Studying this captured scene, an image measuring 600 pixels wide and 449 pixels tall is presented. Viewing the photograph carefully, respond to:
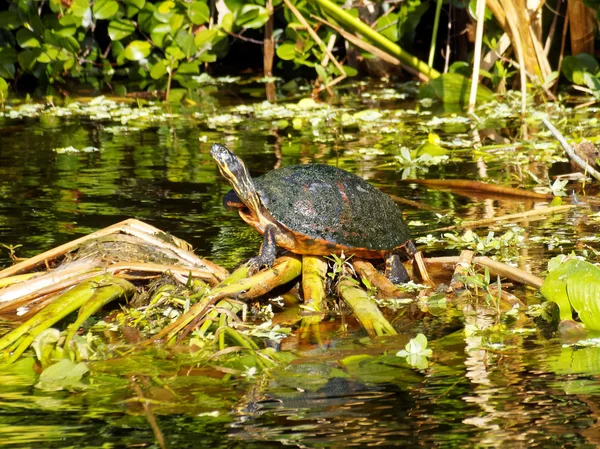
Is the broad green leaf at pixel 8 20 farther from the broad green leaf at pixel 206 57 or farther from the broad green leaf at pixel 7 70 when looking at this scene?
the broad green leaf at pixel 206 57

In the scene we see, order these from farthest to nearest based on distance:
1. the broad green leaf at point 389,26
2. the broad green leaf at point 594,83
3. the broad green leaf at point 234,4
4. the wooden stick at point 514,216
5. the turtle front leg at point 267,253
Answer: the broad green leaf at point 234,4
the broad green leaf at point 389,26
the broad green leaf at point 594,83
the wooden stick at point 514,216
the turtle front leg at point 267,253

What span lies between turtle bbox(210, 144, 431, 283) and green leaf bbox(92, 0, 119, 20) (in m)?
5.44

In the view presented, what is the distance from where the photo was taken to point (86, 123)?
784cm

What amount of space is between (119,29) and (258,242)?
5.55 meters

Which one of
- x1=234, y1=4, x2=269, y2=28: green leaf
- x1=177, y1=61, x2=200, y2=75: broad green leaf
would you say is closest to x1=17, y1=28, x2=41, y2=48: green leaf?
x1=177, y1=61, x2=200, y2=75: broad green leaf

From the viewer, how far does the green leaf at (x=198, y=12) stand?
891 centimetres

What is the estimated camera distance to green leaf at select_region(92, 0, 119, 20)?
8.64 metres

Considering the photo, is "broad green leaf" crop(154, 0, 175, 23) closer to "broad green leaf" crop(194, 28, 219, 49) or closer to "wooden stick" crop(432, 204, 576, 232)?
"broad green leaf" crop(194, 28, 219, 49)

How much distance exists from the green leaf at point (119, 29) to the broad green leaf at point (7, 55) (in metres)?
0.91

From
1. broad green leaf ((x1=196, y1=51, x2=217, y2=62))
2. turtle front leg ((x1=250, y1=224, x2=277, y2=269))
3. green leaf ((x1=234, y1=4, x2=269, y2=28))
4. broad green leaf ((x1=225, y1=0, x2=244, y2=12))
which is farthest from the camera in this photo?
broad green leaf ((x1=196, y1=51, x2=217, y2=62))

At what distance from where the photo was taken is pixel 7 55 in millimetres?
9164

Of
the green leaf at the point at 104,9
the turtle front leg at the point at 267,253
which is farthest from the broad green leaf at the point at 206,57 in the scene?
the turtle front leg at the point at 267,253

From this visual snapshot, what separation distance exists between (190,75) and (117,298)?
7.16 meters

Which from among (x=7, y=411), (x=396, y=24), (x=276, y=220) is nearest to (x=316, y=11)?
(x=396, y=24)
